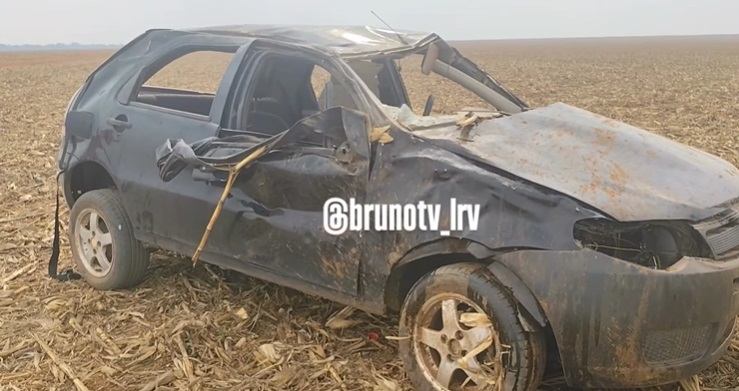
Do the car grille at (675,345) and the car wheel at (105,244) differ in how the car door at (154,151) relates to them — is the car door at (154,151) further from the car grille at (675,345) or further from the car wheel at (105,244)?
the car grille at (675,345)

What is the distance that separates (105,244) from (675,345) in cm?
381

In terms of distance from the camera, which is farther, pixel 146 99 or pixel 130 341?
pixel 146 99

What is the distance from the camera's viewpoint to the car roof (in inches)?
183

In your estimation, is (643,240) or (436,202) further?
(436,202)

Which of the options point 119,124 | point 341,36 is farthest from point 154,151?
point 341,36

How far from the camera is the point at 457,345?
3672mm

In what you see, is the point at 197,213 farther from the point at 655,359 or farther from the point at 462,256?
the point at 655,359

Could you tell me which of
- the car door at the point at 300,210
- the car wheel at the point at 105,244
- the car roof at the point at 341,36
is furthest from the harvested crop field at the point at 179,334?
the car roof at the point at 341,36

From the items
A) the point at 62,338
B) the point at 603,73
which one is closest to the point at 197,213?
the point at 62,338

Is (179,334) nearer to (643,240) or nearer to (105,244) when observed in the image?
(105,244)

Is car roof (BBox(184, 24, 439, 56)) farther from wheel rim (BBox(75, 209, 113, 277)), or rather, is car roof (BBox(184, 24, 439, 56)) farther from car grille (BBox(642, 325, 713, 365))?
car grille (BBox(642, 325, 713, 365))

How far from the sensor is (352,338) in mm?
4617

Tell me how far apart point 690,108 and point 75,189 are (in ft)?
44.5

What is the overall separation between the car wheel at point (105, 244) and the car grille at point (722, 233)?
3607 mm
